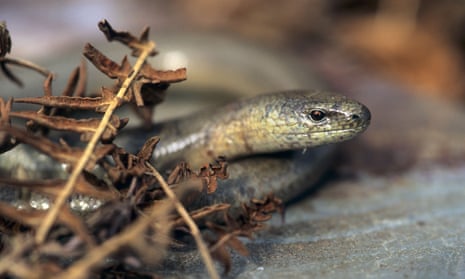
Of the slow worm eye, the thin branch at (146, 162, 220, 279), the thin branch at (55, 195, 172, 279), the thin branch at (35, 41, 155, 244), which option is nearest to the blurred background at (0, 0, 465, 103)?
the slow worm eye

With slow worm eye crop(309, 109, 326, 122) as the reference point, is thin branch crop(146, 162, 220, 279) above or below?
below

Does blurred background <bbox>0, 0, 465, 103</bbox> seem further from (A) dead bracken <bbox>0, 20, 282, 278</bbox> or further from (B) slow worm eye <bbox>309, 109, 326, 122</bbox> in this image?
(A) dead bracken <bbox>0, 20, 282, 278</bbox>

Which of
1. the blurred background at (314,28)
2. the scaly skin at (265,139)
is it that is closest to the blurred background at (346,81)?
the blurred background at (314,28)

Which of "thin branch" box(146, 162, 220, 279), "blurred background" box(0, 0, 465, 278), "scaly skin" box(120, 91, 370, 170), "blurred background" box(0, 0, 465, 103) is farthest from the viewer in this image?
"blurred background" box(0, 0, 465, 103)

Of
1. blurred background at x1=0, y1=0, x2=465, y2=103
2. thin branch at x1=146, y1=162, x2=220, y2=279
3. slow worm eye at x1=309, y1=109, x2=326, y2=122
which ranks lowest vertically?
thin branch at x1=146, y1=162, x2=220, y2=279

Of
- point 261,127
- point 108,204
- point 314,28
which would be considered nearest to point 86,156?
point 108,204

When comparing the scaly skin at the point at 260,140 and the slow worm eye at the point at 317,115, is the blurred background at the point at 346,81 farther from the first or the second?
the slow worm eye at the point at 317,115

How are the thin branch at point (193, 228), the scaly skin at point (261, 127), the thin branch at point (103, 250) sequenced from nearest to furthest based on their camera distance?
1. the thin branch at point (103, 250)
2. the thin branch at point (193, 228)
3. the scaly skin at point (261, 127)

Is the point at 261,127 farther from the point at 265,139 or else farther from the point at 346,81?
the point at 346,81
